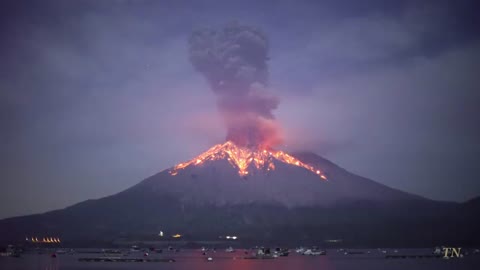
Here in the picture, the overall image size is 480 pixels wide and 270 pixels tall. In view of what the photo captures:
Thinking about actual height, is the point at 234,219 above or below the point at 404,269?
above

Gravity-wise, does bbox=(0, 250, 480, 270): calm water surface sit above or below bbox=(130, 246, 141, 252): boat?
below

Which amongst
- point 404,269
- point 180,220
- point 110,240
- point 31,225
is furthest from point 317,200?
point 404,269

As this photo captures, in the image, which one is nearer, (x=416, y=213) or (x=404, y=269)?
(x=404, y=269)

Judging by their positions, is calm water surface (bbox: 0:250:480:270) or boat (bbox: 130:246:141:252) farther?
boat (bbox: 130:246:141:252)

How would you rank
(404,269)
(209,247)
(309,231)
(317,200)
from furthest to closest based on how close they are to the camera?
(317,200), (309,231), (209,247), (404,269)

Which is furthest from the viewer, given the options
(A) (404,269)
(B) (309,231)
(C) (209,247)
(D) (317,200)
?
(D) (317,200)

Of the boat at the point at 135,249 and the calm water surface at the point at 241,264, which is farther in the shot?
the boat at the point at 135,249

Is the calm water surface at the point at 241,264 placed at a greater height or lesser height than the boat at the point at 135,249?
lesser

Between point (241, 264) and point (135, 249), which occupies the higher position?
point (135, 249)

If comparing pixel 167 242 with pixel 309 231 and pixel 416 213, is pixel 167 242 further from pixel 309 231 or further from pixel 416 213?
pixel 416 213

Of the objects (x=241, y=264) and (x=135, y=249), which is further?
(x=135, y=249)
